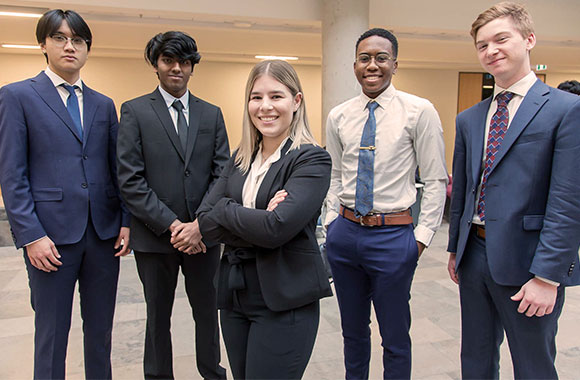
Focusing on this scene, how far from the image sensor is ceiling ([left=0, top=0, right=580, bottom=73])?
5.84 meters

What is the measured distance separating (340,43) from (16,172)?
15.4ft

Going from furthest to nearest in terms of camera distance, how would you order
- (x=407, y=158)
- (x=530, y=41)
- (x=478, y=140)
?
(x=407, y=158) → (x=478, y=140) → (x=530, y=41)

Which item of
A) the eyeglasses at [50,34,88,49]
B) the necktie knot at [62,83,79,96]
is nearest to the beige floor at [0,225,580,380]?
the necktie knot at [62,83,79,96]

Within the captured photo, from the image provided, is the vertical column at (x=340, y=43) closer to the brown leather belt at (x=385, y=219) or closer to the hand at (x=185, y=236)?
the brown leather belt at (x=385, y=219)

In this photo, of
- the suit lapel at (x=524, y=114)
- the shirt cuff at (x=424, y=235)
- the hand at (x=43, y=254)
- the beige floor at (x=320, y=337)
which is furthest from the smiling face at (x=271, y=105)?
the beige floor at (x=320, y=337)

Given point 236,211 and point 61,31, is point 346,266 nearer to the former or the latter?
point 236,211

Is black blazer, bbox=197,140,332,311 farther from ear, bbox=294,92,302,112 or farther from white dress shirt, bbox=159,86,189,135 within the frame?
white dress shirt, bbox=159,86,189,135

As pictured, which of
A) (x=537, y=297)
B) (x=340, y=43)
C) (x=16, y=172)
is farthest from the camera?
(x=340, y=43)

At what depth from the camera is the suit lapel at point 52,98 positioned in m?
2.19

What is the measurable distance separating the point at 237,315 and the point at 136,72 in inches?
380

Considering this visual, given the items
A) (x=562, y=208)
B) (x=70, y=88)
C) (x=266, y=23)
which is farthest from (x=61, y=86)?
(x=266, y=23)

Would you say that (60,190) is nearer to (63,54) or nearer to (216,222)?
(63,54)

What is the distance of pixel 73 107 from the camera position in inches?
89.7

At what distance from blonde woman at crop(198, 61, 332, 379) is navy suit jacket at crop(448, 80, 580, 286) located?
28.4 inches
